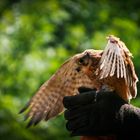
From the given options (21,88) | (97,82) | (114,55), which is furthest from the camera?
(21,88)

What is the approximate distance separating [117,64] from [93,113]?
46cm

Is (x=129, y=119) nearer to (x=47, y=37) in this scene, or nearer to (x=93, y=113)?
(x=93, y=113)

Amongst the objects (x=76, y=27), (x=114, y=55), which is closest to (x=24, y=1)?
(x=76, y=27)

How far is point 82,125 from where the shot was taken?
11.9 feet

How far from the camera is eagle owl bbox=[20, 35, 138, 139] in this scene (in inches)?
159

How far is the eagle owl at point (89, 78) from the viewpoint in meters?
4.04

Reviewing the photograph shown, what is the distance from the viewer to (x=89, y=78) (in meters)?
4.51

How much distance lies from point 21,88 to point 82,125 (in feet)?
13.3

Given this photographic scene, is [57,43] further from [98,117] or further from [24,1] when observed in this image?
[98,117]

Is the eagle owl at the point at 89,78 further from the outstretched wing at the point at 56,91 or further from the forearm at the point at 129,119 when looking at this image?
the forearm at the point at 129,119

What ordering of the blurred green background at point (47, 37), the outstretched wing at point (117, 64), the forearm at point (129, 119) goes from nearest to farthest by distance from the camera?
1. the forearm at point (129, 119)
2. the outstretched wing at point (117, 64)
3. the blurred green background at point (47, 37)

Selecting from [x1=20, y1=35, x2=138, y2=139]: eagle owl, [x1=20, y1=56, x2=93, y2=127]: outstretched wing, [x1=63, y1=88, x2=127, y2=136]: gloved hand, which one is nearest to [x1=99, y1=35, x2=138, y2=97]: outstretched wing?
[x1=20, y1=35, x2=138, y2=139]: eagle owl

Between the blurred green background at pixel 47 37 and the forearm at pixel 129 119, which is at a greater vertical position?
the blurred green background at pixel 47 37

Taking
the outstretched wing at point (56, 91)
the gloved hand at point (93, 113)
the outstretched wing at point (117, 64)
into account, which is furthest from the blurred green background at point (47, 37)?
the gloved hand at point (93, 113)
